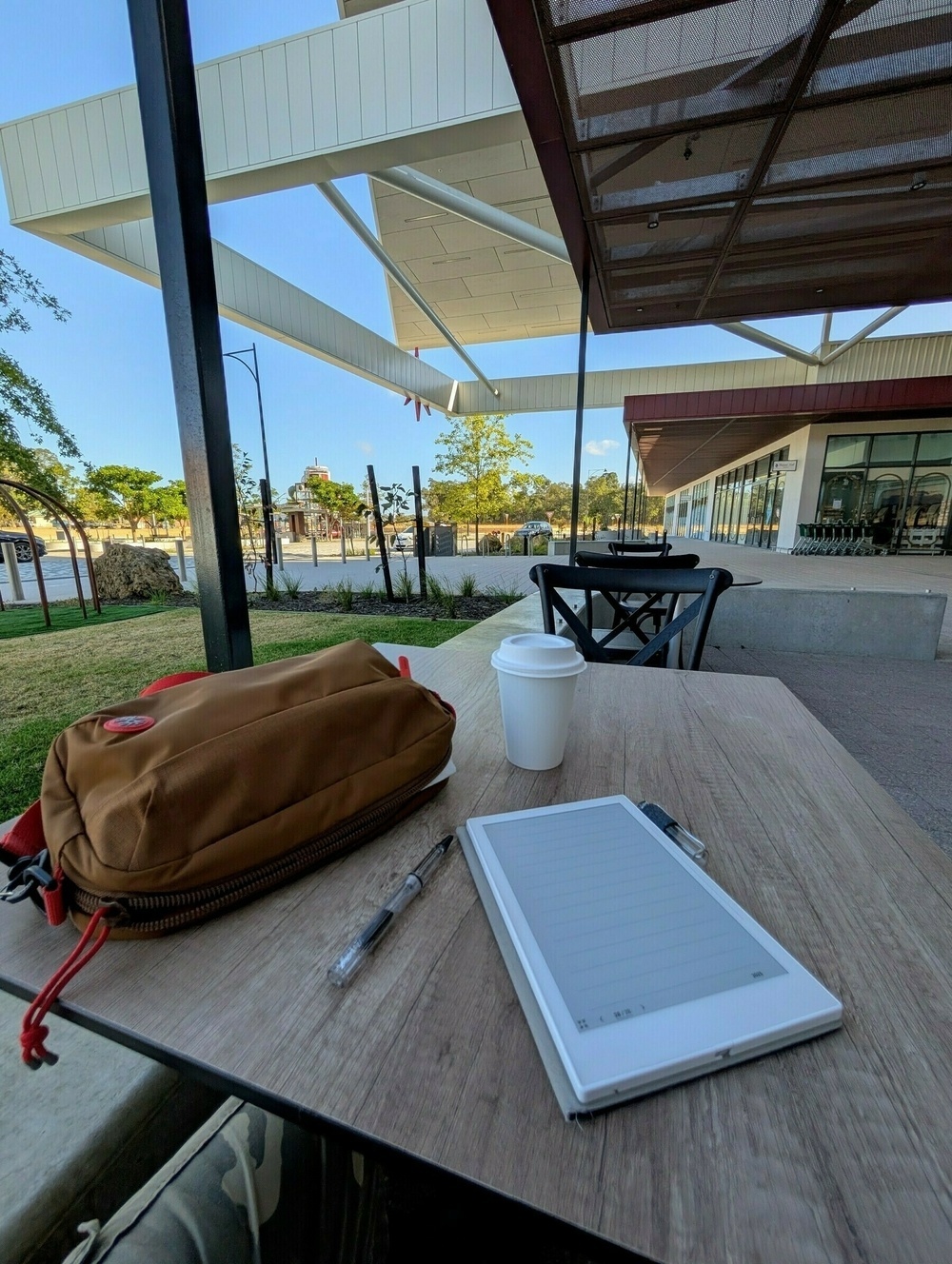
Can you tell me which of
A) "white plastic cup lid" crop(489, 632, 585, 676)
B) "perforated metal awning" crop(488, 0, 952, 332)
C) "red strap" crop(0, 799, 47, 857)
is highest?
"perforated metal awning" crop(488, 0, 952, 332)

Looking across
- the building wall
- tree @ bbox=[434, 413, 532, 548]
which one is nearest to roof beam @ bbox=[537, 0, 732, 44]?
the building wall

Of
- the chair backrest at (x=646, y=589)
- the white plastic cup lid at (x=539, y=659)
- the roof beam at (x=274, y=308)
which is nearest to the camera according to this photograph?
the white plastic cup lid at (x=539, y=659)

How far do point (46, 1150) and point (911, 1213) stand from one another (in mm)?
771

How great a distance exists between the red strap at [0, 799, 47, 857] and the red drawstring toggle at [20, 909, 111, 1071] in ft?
0.40

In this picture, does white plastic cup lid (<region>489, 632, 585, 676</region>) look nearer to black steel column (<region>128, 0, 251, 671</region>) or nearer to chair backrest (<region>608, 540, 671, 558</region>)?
black steel column (<region>128, 0, 251, 671</region>)

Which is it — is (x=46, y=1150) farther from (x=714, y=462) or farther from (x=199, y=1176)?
(x=714, y=462)

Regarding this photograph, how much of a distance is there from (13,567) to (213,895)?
5.24 m

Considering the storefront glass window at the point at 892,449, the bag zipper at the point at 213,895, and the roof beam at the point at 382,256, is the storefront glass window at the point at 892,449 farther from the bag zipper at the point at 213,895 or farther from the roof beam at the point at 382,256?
the bag zipper at the point at 213,895

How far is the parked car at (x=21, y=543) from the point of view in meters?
3.75

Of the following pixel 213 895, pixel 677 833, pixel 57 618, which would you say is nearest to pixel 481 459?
pixel 57 618

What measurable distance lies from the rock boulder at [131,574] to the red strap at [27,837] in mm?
5930

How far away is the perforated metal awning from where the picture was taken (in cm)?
166

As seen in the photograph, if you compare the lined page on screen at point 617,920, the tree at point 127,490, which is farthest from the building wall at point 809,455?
the lined page on screen at point 617,920

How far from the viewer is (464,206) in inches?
191
